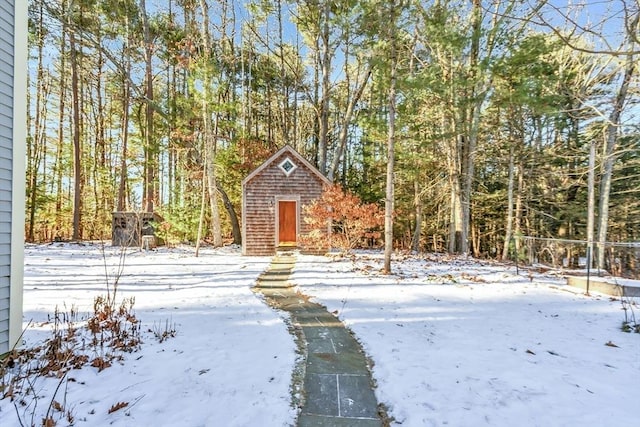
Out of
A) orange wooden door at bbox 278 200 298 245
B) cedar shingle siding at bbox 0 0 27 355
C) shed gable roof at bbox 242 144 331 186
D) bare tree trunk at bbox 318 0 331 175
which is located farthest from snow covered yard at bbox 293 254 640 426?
bare tree trunk at bbox 318 0 331 175

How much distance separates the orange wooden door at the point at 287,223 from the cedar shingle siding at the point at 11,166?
31.6 ft

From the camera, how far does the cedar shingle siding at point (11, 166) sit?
3.63 metres

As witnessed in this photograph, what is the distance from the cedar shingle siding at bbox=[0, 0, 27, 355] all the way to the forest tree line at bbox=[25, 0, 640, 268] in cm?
706

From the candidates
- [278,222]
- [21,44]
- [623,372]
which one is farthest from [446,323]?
[278,222]

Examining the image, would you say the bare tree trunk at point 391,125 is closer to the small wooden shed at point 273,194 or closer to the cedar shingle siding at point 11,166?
the small wooden shed at point 273,194

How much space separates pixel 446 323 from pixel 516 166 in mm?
13002

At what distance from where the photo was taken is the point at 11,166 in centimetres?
377

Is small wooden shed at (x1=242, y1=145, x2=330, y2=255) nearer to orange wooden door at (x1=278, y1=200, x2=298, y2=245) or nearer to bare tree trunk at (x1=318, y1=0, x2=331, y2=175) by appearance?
orange wooden door at (x1=278, y1=200, x2=298, y2=245)

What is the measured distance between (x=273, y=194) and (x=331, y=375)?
9961 millimetres

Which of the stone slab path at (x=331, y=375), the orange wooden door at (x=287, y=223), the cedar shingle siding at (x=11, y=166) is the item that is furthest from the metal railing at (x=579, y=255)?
the cedar shingle siding at (x=11, y=166)

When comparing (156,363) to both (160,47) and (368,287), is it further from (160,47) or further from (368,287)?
(160,47)

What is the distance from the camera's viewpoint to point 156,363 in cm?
361

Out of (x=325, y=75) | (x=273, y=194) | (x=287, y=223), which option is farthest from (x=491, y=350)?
(x=325, y=75)

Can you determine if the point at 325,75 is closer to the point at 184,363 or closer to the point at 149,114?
the point at 149,114
